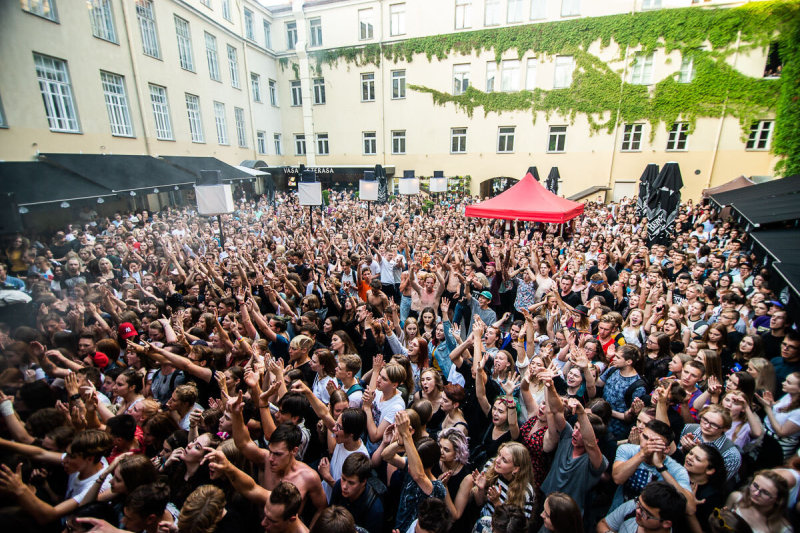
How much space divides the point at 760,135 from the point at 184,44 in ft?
91.1

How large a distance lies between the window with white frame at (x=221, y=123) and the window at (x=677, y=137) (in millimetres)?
23729

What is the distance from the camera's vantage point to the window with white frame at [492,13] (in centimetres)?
2038

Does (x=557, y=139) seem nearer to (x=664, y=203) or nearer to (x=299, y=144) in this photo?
(x=664, y=203)

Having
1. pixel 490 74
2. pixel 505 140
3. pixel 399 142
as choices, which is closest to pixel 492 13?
pixel 490 74

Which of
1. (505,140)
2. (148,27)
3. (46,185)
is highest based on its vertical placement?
(148,27)

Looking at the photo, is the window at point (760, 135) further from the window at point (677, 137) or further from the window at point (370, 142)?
the window at point (370, 142)

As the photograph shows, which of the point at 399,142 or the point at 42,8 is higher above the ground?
the point at 399,142

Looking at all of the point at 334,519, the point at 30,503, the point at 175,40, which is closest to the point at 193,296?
the point at 30,503

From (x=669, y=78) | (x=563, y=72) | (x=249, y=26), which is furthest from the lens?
(x=249, y=26)

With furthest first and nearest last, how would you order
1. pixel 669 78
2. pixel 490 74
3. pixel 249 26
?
pixel 249 26
pixel 490 74
pixel 669 78

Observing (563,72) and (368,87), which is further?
(368,87)

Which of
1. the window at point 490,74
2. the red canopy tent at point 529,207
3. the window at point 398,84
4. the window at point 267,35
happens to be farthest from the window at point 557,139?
the window at point 267,35

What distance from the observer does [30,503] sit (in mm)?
2113

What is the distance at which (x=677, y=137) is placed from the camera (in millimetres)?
18766
